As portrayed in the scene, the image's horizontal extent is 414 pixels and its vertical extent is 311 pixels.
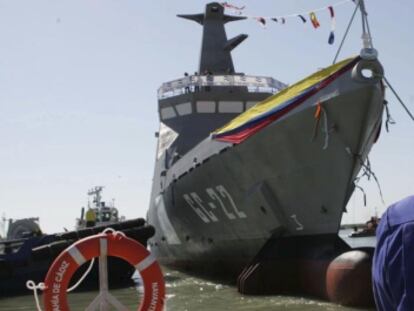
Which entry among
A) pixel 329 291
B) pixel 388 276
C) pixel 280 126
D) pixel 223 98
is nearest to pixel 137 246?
pixel 388 276

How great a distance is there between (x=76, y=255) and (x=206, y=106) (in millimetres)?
13075

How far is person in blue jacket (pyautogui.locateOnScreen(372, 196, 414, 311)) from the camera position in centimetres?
132

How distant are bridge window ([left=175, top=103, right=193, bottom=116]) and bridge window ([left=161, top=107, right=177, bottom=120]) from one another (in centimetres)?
21

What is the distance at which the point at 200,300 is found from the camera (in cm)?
991

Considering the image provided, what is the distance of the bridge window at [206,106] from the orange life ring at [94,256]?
41.9ft

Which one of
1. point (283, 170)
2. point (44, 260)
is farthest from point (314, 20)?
point (44, 260)

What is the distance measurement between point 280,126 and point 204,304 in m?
3.46

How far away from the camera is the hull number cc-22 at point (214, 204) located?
1158 cm

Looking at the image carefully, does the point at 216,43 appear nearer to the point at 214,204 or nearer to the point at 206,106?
the point at 206,106

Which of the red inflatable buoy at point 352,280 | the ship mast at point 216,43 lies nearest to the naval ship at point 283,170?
the red inflatable buoy at point 352,280

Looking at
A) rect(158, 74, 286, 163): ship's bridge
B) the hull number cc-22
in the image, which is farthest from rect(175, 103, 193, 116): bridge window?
the hull number cc-22

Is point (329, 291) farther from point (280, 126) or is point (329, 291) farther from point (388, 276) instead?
point (388, 276)

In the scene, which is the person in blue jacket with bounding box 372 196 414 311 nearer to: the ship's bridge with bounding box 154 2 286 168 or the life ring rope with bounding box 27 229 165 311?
the life ring rope with bounding box 27 229 165 311

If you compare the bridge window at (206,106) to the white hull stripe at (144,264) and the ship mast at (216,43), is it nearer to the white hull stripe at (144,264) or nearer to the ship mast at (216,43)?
the ship mast at (216,43)
